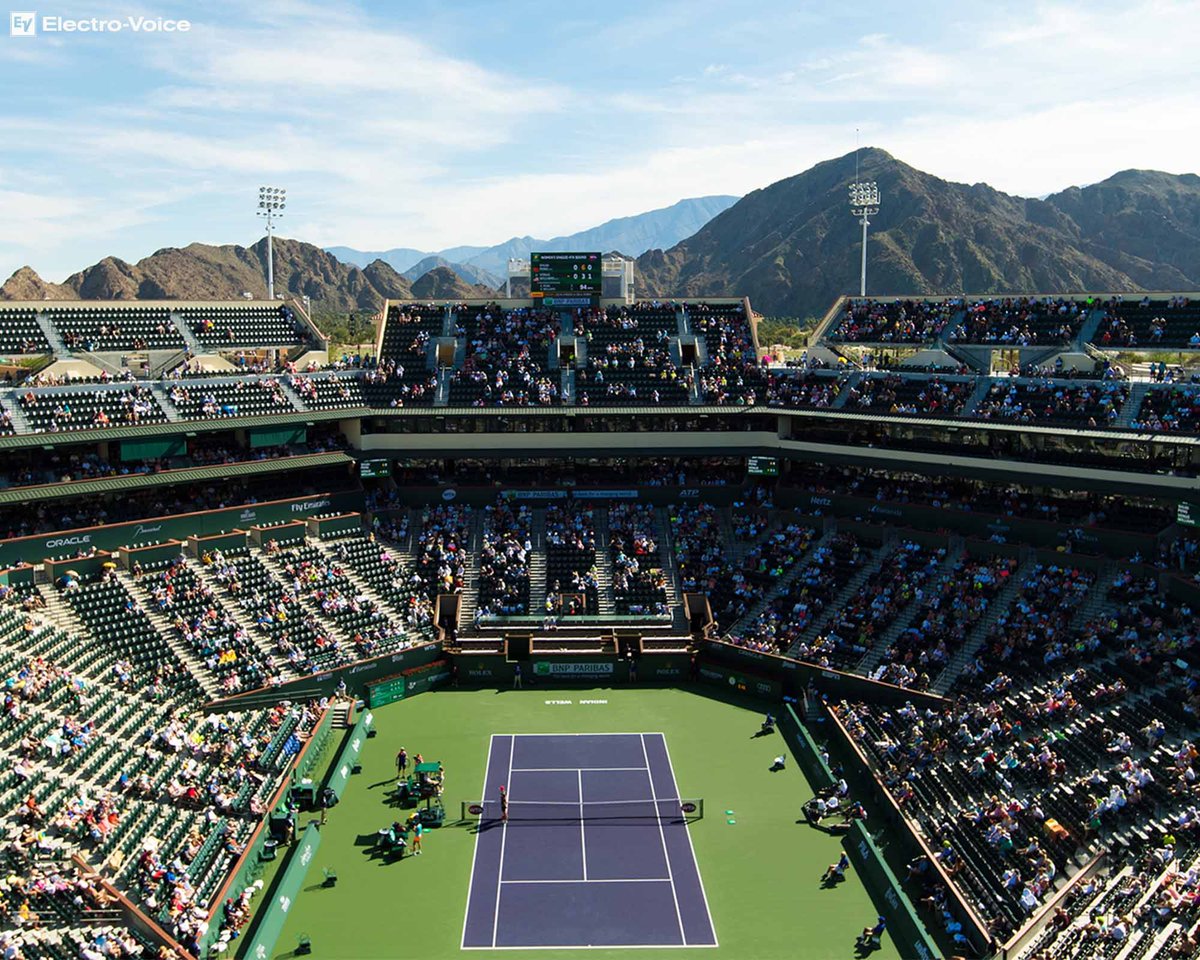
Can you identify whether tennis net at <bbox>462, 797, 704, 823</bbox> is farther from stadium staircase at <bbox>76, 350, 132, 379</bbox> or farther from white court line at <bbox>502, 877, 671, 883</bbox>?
stadium staircase at <bbox>76, 350, 132, 379</bbox>

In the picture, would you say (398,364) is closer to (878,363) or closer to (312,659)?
(312,659)

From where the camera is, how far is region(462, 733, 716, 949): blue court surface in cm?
2867

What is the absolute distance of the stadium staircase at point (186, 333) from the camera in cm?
5778

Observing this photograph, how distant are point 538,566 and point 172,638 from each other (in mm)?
18115

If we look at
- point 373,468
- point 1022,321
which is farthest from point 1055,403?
point 373,468

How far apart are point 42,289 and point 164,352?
135 metres

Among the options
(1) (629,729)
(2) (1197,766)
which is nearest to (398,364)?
(1) (629,729)

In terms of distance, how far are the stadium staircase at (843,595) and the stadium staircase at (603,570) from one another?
968 centimetres

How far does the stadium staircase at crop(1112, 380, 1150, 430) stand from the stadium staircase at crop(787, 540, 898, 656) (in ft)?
37.8

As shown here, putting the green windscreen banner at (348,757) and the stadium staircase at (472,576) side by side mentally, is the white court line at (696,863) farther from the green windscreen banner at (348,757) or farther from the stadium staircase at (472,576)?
the stadium staircase at (472,576)

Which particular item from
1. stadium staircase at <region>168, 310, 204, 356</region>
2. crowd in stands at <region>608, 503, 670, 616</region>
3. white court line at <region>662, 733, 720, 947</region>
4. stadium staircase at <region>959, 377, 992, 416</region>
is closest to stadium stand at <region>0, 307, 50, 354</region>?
stadium staircase at <region>168, 310, 204, 356</region>

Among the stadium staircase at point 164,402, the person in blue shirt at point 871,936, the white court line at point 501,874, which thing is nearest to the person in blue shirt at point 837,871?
the person in blue shirt at point 871,936

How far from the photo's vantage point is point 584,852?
3278cm

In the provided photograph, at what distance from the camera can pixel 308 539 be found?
52750 mm
